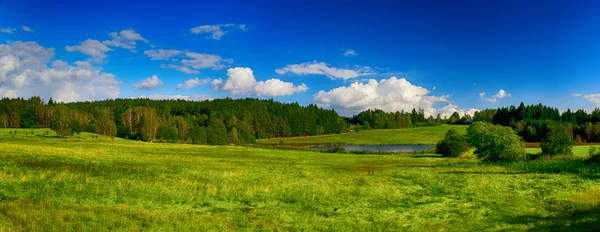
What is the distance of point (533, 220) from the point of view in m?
16.4

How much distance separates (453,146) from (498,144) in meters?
29.8

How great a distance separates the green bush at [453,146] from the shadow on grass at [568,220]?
73.1 metres

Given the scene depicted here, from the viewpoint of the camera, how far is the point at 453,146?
87.6m

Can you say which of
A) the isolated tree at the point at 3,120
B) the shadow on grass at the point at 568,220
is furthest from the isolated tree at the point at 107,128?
the shadow on grass at the point at 568,220

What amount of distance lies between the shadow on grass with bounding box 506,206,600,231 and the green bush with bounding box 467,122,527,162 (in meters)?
44.5

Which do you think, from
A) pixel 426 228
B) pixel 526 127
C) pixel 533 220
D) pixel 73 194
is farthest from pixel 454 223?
pixel 526 127

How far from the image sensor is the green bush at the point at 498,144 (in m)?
57.9

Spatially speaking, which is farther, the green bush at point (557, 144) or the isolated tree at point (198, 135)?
the isolated tree at point (198, 135)

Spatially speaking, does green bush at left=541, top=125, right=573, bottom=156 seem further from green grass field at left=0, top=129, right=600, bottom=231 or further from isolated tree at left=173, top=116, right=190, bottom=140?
isolated tree at left=173, top=116, right=190, bottom=140

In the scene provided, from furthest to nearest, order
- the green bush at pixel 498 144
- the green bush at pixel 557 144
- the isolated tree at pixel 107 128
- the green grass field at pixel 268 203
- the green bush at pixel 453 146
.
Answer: the isolated tree at pixel 107 128, the green bush at pixel 453 146, the green bush at pixel 557 144, the green bush at pixel 498 144, the green grass field at pixel 268 203

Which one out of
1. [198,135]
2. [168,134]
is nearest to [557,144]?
[198,135]

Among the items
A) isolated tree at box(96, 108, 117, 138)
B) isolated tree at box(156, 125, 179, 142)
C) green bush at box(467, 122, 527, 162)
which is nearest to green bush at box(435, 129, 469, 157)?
green bush at box(467, 122, 527, 162)

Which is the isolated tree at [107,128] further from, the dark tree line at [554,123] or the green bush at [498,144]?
the dark tree line at [554,123]

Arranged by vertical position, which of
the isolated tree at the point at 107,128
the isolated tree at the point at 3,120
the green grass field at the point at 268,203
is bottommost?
the green grass field at the point at 268,203
